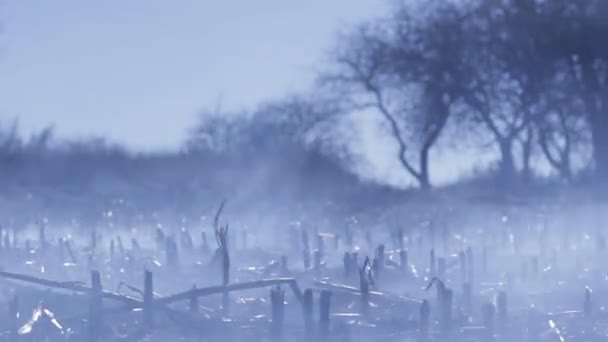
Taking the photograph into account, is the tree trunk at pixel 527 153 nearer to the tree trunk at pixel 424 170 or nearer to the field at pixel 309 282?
the tree trunk at pixel 424 170

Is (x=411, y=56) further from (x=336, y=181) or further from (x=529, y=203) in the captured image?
(x=529, y=203)

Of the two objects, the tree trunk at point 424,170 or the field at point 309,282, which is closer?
the field at point 309,282

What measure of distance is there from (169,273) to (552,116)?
15848mm

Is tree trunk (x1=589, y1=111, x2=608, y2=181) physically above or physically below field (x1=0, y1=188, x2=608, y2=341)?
above

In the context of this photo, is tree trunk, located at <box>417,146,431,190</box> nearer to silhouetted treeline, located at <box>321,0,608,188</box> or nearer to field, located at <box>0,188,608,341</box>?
silhouetted treeline, located at <box>321,0,608,188</box>

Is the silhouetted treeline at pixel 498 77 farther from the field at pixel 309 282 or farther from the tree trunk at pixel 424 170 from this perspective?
the field at pixel 309 282

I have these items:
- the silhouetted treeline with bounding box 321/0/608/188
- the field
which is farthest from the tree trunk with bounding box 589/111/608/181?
the field

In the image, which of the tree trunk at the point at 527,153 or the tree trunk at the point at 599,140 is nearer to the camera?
the tree trunk at the point at 599,140

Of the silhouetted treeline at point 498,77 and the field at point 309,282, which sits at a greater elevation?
the silhouetted treeline at point 498,77

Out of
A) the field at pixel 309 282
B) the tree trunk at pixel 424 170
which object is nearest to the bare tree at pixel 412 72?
the tree trunk at pixel 424 170

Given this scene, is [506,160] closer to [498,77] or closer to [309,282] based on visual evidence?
[498,77]

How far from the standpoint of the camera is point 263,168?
3148 centimetres

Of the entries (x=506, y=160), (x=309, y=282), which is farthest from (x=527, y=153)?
(x=309, y=282)

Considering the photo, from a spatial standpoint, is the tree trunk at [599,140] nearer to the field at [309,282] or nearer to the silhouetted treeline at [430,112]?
the silhouetted treeline at [430,112]
